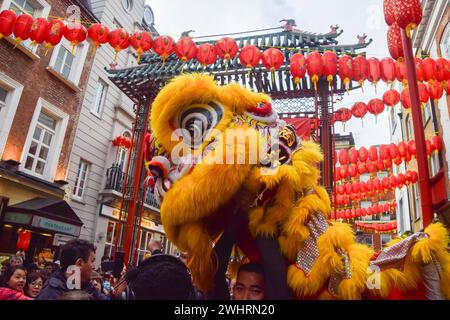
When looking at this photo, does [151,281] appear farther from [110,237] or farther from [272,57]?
[110,237]

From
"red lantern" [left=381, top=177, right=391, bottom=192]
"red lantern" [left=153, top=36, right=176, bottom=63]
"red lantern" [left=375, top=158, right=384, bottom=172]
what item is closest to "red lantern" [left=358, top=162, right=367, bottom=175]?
"red lantern" [left=375, top=158, right=384, bottom=172]

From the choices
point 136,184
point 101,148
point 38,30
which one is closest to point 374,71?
point 38,30

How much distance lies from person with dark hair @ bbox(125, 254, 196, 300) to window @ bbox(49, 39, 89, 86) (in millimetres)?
10634

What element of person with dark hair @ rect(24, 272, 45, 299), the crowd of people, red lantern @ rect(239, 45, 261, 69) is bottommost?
person with dark hair @ rect(24, 272, 45, 299)

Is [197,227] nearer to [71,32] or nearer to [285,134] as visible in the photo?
[285,134]

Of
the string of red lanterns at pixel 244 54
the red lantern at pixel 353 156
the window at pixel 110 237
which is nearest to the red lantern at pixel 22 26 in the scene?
the string of red lanterns at pixel 244 54

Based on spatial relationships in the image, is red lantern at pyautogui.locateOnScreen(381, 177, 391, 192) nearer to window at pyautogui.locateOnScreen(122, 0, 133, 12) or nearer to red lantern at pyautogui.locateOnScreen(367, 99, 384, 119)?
red lantern at pyautogui.locateOnScreen(367, 99, 384, 119)

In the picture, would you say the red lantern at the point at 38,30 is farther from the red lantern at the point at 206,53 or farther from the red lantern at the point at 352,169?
the red lantern at the point at 352,169

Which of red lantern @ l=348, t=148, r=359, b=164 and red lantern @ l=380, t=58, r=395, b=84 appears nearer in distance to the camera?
red lantern @ l=380, t=58, r=395, b=84

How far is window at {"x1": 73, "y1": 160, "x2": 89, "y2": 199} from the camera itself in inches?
467

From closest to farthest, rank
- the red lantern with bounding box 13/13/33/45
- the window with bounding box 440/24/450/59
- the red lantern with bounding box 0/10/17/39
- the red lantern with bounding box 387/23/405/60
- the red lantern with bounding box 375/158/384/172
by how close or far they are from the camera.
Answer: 1. the red lantern with bounding box 387/23/405/60
2. the red lantern with bounding box 0/10/17/39
3. the red lantern with bounding box 13/13/33/45
4. the window with bounding box 440/24/450/59
5. the red lantern with bounding box 375/158/384/172
